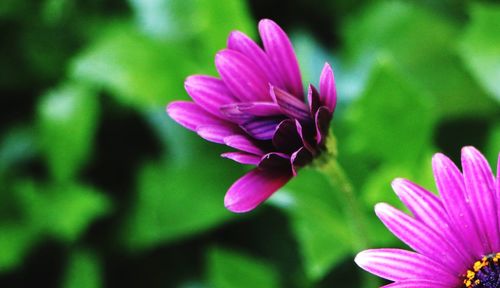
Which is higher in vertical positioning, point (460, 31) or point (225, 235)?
point (460, 31)

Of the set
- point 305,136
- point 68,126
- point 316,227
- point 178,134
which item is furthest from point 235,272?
point 305,136

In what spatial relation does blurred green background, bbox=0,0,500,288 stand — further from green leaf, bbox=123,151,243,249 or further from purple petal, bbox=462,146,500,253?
purple petal, bbox=462,146,500,253

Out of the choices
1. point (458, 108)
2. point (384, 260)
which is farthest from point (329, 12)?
point (384, 260)

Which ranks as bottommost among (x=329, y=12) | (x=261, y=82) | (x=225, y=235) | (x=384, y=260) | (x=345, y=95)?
(x=384, y=260)

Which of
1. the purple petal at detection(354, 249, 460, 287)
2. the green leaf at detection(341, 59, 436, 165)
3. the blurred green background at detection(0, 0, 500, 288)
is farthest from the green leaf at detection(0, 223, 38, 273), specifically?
the purple petal at detection(354, 249, 460, 287)

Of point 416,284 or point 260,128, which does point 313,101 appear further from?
point 416,284

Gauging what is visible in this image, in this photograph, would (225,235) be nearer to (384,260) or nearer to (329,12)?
(329,12)

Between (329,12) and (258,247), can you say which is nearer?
(258,247)
